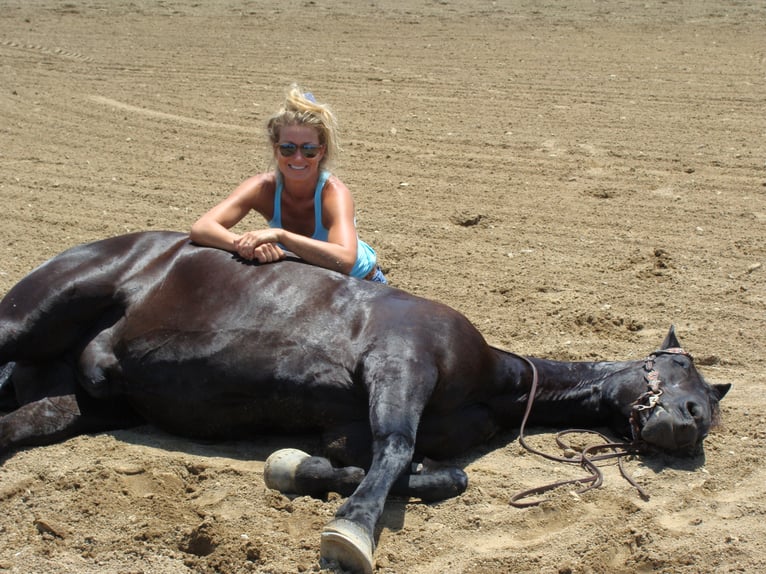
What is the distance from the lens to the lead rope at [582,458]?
13.0ft

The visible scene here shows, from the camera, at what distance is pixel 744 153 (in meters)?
8.27

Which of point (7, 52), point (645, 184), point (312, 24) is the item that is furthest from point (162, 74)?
point (645, 184)

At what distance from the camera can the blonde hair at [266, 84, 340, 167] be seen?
483 cm

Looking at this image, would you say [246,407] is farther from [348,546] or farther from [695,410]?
[695,410]

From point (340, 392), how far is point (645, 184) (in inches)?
174

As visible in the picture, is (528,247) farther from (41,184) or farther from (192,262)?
(41,184)

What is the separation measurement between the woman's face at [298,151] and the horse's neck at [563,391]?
1320mm

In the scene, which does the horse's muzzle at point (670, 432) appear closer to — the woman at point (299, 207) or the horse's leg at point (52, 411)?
the woman at point (299, 207)

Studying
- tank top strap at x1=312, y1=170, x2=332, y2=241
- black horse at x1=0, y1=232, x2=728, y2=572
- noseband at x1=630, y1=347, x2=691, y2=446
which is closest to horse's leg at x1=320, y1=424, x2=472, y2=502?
black horse at x1=0, y1=232, x2=728, y2=572

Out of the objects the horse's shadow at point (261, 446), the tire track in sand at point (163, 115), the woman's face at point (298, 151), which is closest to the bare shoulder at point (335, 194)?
the woman's face at point (298, 151)

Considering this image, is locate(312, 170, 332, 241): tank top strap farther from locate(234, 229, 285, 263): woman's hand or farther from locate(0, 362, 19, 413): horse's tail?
locate(0, 362, 19, 413): horse's tail

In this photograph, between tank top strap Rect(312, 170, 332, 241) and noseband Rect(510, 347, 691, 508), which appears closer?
noseband Rect(510, 347, 691, 508)

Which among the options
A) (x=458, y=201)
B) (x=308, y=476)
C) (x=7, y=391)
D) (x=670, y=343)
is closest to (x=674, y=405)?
(x=670, y=343)

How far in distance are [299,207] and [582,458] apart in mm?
1870
